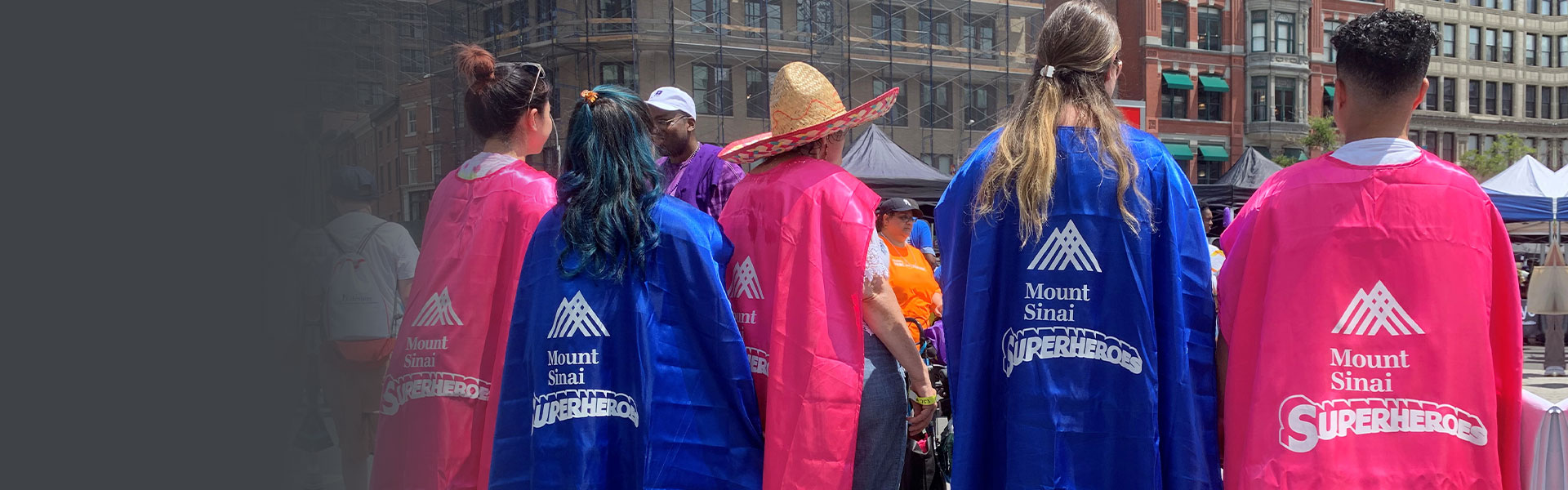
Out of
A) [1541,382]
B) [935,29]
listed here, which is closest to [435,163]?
[1541,382]

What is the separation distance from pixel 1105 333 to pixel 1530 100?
64.3 metres

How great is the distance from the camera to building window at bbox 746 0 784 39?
3631 cm

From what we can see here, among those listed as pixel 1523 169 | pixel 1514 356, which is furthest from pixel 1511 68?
pixel 1514 356

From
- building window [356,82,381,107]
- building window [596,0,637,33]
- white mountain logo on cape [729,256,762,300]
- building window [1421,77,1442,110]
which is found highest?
building window [596,0,637,33]

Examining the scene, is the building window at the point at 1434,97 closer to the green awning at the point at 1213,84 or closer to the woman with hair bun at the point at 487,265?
the green awning at the point at 1213,84

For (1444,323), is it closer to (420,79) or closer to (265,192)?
(420,79)

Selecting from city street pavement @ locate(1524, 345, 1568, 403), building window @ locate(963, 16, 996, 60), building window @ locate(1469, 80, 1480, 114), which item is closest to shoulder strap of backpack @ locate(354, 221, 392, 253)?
city street pavement @ locate(1524, 345, 1568, 403)

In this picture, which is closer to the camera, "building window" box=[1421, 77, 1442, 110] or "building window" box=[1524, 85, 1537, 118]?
"building window" box=[1421, 77, 1442, 110]

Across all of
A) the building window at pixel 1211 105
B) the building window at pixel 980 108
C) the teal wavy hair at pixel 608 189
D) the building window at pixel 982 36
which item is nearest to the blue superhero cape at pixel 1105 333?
the teal wavy hair at pixel 608 189

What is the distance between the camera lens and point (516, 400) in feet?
10.2

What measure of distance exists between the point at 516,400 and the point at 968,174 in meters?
1.36

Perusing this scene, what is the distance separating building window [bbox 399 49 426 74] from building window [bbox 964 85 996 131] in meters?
39.9

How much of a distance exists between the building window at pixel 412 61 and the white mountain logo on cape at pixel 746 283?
262 centimetres

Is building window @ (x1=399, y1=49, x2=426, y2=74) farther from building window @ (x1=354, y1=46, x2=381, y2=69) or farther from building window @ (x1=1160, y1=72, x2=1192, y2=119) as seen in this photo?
building window @ (x1=1160, y1=72, x2=1192, y2=119)
